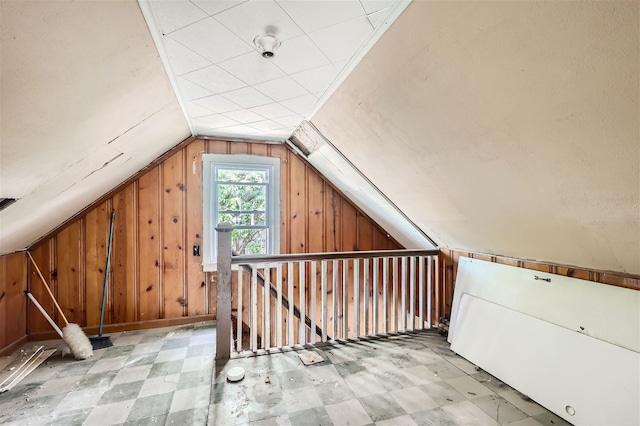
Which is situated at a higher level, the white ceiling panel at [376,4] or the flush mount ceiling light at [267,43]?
the flush mount ceiling light at [267,43]

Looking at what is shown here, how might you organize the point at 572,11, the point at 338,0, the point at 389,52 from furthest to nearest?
the point at 389,52
the point at 338,0
the point at 572,11

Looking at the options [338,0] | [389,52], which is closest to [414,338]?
[389,52]

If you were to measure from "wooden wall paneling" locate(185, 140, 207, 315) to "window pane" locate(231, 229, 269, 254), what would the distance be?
17.3 inches

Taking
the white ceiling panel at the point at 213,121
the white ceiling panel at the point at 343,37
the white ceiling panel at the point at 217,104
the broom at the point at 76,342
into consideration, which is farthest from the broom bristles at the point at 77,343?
the white ceiling panel at the point at 343,37

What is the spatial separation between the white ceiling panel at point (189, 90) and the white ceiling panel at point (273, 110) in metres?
0.48

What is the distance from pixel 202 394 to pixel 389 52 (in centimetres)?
256

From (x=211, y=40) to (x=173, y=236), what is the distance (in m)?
2.58

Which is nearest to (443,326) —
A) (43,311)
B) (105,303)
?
(105,303)

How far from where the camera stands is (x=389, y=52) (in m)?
1.51

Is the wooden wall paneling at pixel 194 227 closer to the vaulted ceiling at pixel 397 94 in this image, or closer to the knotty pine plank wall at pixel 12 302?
the vaulted ceiling at pixel 397 94

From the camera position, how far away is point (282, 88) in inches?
84.6

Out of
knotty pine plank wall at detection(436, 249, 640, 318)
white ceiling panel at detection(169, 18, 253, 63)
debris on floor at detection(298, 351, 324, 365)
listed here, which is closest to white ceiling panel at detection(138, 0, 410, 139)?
white ceiling panel at detection(169, 18, 253, 63)

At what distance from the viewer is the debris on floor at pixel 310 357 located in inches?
96.9

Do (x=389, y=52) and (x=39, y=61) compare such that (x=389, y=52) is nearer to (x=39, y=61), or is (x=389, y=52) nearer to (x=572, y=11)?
(x=572, y=11)
